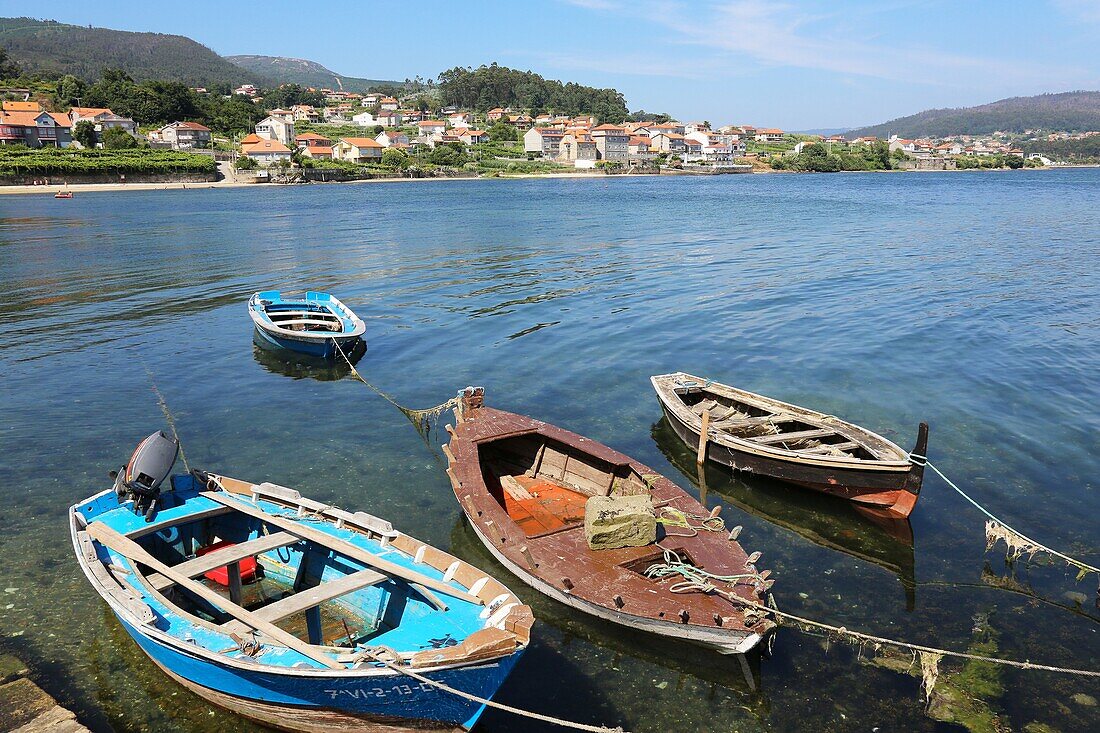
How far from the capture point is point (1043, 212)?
251ft

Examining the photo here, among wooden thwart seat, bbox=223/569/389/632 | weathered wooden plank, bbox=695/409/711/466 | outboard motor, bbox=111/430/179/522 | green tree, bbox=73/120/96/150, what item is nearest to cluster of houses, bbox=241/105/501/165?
green tree, bbox=73/120/96/150

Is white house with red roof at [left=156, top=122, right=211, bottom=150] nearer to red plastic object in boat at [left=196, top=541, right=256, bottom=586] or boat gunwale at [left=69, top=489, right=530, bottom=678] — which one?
red plastic object in boat at [left=196, top=541, right=256, bottom=586]

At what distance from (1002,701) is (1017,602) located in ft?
8.97

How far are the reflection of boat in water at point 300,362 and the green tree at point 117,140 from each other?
14128cm

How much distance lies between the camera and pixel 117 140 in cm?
13862

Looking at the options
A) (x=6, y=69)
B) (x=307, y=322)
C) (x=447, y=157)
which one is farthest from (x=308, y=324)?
(x=6, y=69)

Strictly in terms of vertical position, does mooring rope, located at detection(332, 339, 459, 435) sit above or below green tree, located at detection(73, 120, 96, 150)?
below

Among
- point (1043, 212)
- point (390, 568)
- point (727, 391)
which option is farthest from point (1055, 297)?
point (1043, 212)

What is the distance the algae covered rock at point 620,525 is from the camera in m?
10.5

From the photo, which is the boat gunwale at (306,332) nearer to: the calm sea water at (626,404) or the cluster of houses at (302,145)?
the calm sea water at (626,404)

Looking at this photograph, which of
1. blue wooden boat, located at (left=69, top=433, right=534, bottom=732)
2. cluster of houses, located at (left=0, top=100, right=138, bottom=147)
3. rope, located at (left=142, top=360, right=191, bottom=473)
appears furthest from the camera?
cluster of houses, located at (left=0, top=100, right=138, bottom=147)

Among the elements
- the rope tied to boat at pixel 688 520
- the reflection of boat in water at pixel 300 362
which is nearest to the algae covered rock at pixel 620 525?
the rope tied to boat at pixel 688 520

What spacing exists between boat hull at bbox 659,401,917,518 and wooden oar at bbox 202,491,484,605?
8280 mm

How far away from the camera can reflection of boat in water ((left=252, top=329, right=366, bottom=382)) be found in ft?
75.8
